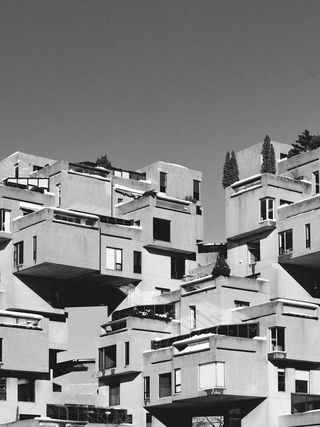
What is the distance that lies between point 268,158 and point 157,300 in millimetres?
17571

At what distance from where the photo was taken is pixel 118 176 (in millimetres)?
102438

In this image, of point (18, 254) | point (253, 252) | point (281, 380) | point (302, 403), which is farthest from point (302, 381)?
point (18, 254)

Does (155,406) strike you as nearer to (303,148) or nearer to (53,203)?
(53,203)

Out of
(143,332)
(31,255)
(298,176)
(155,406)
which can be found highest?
→ (298,176)

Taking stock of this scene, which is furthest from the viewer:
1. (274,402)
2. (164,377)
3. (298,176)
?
(298,176)

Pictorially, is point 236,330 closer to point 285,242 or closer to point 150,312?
point 285,242

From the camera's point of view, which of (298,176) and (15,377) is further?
(298,176)

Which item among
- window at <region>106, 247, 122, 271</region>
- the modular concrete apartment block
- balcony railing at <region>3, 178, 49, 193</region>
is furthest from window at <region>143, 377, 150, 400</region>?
balcony railing at <region>3, 178, 49, 193</region>

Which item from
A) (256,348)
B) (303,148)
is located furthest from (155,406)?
(303,148)

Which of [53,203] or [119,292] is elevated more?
[53,203]

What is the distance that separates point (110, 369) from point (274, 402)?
14894 mm

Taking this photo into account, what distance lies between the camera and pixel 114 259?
9131cm

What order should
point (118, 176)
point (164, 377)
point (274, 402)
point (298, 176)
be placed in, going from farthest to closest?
point (118, 176) < point (298, 176) < point (164, 377) < point (274, 402)

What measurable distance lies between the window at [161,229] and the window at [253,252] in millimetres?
7539
